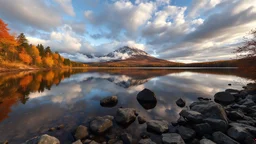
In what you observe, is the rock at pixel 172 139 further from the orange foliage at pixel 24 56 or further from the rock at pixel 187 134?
the orange foliage at pixel 24 56

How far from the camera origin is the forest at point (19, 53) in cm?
6725

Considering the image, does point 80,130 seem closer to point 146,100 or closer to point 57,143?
point 57,143

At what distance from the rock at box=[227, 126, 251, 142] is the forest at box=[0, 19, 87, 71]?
314ft

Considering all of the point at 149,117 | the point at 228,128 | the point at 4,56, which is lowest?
the point at 149,117

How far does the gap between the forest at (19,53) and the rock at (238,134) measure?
95.7m

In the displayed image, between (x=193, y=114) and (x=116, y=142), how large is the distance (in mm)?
7855

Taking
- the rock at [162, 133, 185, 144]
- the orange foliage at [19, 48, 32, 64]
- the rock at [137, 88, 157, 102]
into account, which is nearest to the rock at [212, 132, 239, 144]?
the rock at [162, 133, 185, 144]

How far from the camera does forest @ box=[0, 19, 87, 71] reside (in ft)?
221

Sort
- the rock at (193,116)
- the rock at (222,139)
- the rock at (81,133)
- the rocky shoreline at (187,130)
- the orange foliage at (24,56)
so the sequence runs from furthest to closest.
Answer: the orange foliage at (24,56)
the rock at (193,116)
the rock at (81,133)
the rocky shoreline at (187,130)
the rock at (222,139)

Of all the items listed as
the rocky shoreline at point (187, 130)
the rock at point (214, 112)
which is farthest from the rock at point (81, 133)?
the rock at point (214, 112)

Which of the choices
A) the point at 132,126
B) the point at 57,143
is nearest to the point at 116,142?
the point at 132,126

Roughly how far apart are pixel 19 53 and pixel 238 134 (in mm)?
120863

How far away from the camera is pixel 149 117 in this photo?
45.4ft

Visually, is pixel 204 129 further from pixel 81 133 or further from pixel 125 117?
pixel 81 133
